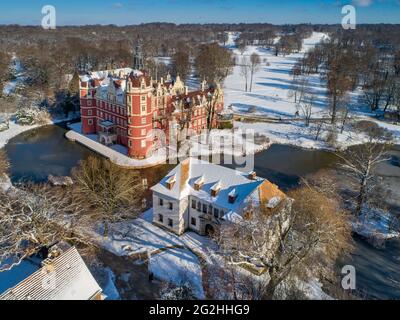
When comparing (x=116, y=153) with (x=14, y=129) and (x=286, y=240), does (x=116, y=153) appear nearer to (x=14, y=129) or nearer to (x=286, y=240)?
(x=14, y=129)

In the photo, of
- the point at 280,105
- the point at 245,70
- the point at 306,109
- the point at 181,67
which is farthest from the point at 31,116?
the point at 245,70

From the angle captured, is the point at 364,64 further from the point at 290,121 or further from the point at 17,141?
the point at 17,141

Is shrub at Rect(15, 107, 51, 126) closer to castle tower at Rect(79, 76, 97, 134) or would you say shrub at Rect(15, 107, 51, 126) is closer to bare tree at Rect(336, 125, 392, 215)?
castle tower at Rect(79, 76, 97, 134)

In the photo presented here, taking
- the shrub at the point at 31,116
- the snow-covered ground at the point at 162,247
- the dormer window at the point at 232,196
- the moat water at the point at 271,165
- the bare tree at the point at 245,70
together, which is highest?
the bare tree at the point at 245,70

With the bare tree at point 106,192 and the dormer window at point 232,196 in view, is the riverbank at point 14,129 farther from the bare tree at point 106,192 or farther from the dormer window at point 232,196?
the dormer window at point 232,196

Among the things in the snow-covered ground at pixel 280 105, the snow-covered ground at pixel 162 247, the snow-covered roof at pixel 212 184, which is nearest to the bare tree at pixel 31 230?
the snow-covered ground at pixel 162 247
